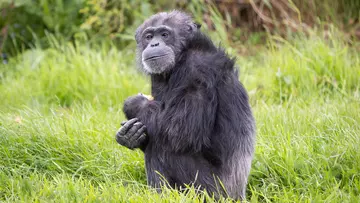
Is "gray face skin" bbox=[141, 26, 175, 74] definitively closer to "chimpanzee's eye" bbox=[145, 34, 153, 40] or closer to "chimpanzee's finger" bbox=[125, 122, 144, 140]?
"chimpanzee's eye" bbox=[145, 34, 153, 40]

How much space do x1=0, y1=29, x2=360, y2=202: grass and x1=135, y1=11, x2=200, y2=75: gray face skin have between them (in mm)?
917

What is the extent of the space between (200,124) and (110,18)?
5209 mm

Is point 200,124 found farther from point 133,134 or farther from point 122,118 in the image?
point 122,118

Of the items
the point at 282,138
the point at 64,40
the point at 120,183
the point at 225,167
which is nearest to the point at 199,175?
the point at 225,167

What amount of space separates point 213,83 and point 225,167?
671 millimetres

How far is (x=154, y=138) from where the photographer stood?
169 inches

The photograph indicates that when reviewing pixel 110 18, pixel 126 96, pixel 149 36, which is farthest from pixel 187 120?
pixel 110 18

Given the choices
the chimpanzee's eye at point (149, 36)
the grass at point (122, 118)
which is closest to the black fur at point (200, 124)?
the grass at point (122, 118)

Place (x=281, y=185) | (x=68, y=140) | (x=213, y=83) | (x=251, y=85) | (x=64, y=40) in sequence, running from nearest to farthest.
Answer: (x=213, y=83)
(x=281, y=185)
(x=68, y=140)
(x=251, y=85)
(x=64, y=40)

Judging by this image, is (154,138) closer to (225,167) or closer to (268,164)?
(225,167)

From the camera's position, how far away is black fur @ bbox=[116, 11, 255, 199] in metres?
4.14

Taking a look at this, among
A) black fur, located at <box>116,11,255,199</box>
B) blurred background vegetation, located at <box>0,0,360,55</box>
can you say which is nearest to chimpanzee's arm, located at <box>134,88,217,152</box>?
black fur, located at <box>116,11,255,199</box>

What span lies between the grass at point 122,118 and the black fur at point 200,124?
252 mm

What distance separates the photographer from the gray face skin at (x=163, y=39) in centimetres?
443
